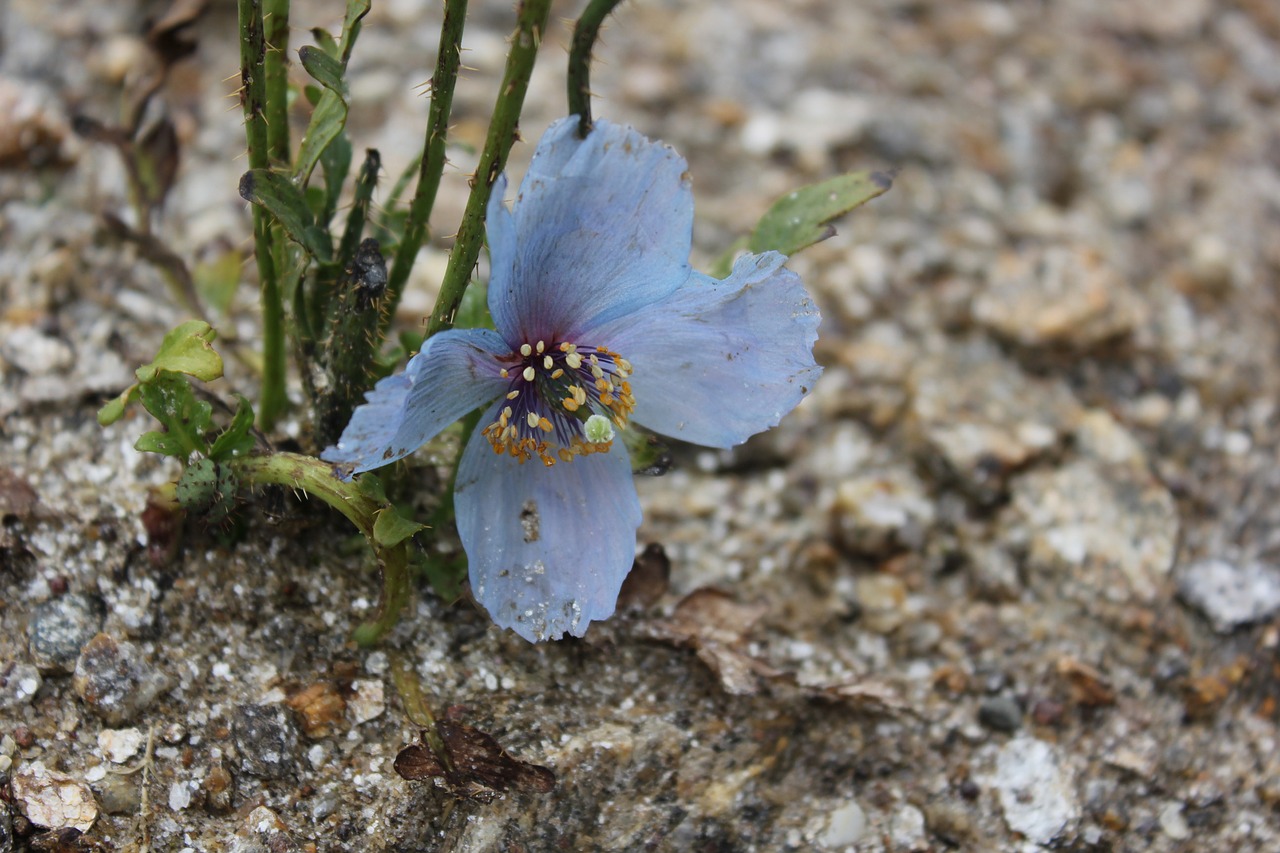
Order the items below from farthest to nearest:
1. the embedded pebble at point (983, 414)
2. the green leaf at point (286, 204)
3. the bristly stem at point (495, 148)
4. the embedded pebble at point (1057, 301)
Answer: the embedded pebble at point (1057, 301)
the embedded pebble at point (983, 414)
the green leaf at point (286, 204)
the bristly stem at point (495, 148)

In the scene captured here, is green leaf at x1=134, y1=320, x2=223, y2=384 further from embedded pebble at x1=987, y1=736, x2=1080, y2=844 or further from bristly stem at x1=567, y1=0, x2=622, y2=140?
embedded pebble at x1=987, y1=736, x2=1080, y2=844

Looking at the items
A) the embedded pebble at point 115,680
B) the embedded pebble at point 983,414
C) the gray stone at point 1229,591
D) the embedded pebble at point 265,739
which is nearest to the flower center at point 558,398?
the embedded pebble at point 265,739

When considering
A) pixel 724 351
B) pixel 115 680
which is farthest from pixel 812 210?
pixel 115 680

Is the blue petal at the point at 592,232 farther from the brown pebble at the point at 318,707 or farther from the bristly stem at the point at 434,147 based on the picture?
the brown pebble at the point at 318,707

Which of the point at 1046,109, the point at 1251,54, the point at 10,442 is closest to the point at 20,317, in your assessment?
the point at 10,442

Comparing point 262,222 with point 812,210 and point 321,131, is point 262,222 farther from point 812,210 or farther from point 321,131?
point 812,210

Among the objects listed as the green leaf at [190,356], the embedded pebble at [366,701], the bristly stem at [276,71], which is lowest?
the embedded pebble at [366,701]

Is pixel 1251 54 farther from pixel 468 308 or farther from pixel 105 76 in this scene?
pixel 105 76
